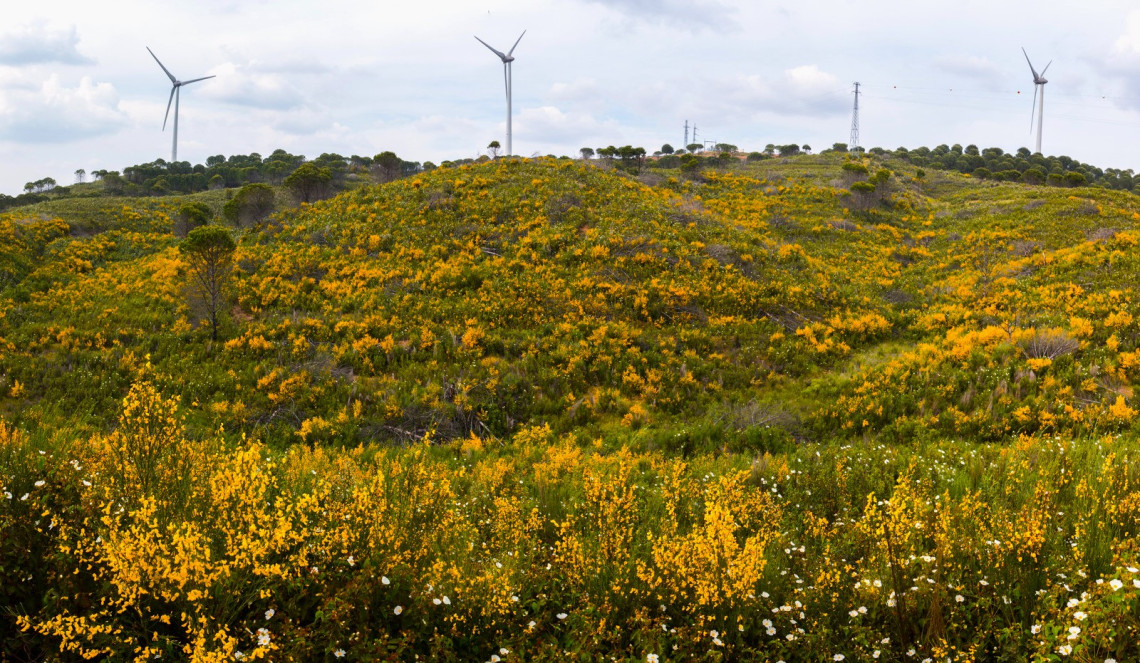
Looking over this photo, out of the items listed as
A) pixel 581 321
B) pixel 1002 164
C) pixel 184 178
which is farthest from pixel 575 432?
pixel 1002 164

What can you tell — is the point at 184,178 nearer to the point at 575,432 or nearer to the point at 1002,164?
the point at 575,432

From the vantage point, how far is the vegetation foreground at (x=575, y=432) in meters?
3.91

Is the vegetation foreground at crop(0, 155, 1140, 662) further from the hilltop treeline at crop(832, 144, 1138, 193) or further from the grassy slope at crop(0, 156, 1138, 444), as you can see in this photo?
the hilltop treeline at crop(832, 144, 1138, 193)

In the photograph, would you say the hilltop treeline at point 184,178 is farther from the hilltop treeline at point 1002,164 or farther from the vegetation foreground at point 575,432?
the hilltop treeline at point 1002,164

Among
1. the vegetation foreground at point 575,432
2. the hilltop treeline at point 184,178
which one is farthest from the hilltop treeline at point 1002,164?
the hilltop treeline at point 184,178

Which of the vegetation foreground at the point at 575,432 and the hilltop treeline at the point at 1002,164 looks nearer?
the vegetation foreground at the point at 575,432

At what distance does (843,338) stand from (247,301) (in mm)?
20564

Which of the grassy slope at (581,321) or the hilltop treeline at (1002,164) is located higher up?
the hilltop treeline at (1002,164)

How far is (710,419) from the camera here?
12820 mm

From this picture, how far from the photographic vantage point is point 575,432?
12711 millimetres

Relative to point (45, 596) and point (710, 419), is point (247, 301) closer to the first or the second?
point (710, 419)

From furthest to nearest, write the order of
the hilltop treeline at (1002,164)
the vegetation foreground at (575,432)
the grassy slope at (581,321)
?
the hilltop treeline at (1002,164)
the grassy slope at (581,321)
the vegetation foreground at (575,432)

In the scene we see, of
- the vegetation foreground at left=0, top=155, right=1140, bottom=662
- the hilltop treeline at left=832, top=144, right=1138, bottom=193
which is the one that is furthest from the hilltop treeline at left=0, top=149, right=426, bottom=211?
the hilltop treeline at left=832, top=144, right=1138, bottom=193

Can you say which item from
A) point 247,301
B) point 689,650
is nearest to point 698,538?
point 689,650
